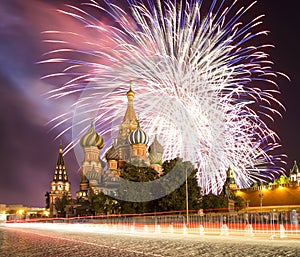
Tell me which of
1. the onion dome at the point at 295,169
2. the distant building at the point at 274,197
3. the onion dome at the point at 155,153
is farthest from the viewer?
the onion dome at the point at 295,169

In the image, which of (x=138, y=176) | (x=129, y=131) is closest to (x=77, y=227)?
(x=138, y=176)

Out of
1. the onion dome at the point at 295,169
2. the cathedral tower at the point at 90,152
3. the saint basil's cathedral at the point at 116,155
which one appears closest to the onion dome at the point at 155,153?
the saint basil's cathedral at the point at 116,155

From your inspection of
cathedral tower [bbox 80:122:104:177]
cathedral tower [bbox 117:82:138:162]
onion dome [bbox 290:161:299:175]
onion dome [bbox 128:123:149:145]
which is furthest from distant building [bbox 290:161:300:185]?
cathedral tower [bbox 80:122:104:177]

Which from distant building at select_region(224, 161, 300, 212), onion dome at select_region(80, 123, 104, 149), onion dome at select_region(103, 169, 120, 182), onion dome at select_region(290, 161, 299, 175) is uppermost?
onion dome at select_region(80, 123, 104, 149)

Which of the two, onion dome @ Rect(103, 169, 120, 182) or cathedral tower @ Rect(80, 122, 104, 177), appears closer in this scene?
onion dome @ Rect(103, 169, 120, 182)

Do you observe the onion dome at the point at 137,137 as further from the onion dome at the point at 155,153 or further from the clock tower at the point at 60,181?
the clock tower at the point at 60,181

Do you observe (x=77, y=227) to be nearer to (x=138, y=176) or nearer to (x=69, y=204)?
(x=138, y=176)

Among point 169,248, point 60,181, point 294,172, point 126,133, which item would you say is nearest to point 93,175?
point 126,133

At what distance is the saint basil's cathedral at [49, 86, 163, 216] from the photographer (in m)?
83.4

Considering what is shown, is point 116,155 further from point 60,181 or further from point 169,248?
point 169,248

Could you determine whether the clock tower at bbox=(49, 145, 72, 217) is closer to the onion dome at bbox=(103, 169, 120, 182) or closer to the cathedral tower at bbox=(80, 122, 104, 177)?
the cathedral tower at bbox=(80, 122, 104, 177)

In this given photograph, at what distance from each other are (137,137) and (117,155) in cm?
1161

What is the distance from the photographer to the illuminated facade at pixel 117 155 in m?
83.3

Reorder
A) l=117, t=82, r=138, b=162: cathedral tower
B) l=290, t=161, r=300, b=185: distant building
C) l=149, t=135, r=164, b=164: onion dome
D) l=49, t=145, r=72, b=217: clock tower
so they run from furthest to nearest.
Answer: l=49, t=145, r=72, b=217: clock tower < l=290, t=161, r=300, b=185: distant building < l=149, t=135, r=164, b=164: onion dome < l=117, t=82, r=138, b=162: cathedral tower
